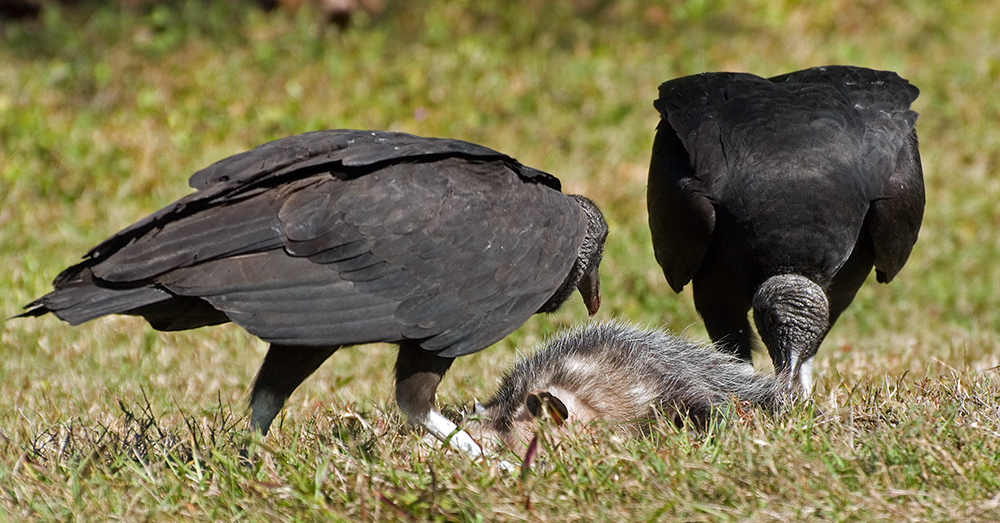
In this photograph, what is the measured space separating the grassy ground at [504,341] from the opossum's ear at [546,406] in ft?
1.40

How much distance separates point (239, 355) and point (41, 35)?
424 centimetres

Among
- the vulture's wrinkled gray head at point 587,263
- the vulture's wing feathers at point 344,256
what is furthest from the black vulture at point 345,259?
the vulture's wrinkled gray head at point 587,263

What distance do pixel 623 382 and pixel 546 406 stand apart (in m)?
0.34

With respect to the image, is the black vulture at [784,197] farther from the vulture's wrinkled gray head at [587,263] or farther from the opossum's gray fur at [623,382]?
the vulture's wrinkled gray head at [587,263]

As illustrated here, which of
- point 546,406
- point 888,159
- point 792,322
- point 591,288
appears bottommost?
point 546,406

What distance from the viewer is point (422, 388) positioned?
3.09 metres

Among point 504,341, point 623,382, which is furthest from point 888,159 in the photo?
point 504,341

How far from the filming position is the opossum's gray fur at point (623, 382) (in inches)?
135

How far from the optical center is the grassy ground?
8.29 ft

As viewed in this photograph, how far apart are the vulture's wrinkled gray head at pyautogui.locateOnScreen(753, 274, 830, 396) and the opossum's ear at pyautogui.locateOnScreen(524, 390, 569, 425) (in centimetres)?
70

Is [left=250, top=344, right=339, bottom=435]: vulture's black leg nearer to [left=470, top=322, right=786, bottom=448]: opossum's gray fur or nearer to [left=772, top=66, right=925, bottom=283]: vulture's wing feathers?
[left=470, top=322, right=786, bottom=448]: opossum's gray fur

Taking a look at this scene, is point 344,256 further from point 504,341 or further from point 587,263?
point 504,341

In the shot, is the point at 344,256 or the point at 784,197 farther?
the point at 784,197

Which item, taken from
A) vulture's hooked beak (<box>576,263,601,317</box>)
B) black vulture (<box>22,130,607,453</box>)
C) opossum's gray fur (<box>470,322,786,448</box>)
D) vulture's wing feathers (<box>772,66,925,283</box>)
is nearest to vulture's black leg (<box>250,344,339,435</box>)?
black vulture (<box>22,130,607,453</box>)
